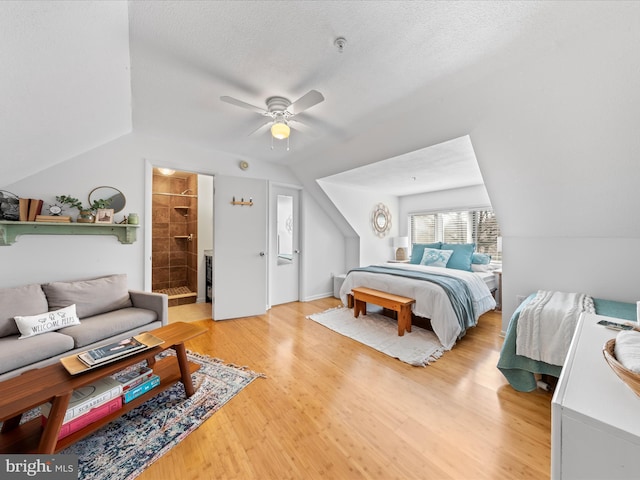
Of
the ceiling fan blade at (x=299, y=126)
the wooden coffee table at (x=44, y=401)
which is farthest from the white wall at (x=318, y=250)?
the wooden coffee table at (x=44, y=401)

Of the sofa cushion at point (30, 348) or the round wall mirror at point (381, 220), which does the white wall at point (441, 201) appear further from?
the sofa cushion at point (30, 348)

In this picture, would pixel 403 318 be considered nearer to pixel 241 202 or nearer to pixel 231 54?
pixel 241 202

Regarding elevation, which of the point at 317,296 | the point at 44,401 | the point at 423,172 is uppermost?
the point at 423,172

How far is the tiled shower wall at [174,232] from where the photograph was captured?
4816 mm

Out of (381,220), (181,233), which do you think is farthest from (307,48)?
(181,233)

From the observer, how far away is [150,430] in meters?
1.60

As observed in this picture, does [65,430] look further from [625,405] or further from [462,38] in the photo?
[462,38]

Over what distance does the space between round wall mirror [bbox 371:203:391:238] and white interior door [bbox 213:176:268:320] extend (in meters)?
2.45

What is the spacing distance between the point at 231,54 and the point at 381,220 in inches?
172

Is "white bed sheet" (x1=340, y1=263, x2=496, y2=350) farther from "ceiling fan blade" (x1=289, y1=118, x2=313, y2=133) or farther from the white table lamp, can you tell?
"ceiling fan blade" (x1=289, y1=118, x2=313, y2=133)

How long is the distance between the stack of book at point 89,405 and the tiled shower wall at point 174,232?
10.6ft

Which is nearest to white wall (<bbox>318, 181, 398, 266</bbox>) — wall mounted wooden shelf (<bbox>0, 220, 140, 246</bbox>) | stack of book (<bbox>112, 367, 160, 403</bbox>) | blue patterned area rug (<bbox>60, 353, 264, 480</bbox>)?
wall mounted wooden shelf (<bbox>0, 220, 140, 246</bbox>)

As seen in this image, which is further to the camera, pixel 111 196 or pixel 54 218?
pixel 111 196

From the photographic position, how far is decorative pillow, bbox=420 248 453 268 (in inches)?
167
